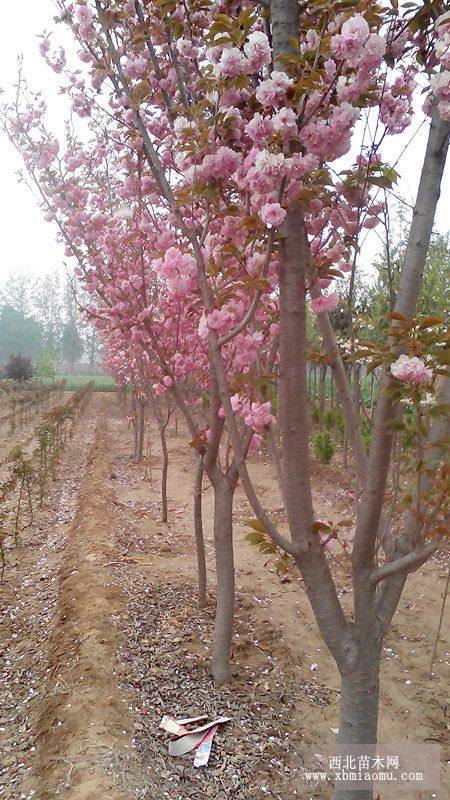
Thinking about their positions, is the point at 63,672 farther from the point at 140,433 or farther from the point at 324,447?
the point at 140,433

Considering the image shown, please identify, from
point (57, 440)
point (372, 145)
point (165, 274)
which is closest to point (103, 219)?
point (165, 274)

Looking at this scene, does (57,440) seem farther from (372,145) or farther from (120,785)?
(372,145)

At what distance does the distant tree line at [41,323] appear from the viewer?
186ft

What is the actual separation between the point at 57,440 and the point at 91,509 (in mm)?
4372

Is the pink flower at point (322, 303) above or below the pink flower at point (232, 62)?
below

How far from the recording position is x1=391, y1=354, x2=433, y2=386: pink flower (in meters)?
1.45

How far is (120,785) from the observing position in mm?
2127

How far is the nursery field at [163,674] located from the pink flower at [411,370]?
1897 mm

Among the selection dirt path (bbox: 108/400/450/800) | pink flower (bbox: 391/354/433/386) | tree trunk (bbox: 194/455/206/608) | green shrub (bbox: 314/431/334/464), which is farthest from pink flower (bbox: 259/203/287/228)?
green shrub (bbox: 314/431/334/464)

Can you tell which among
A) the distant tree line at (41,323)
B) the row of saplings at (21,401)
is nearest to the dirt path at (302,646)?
the row of saplings at (21,401)

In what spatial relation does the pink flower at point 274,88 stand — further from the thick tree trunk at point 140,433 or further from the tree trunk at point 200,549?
the thick tree trunk at point 140,433

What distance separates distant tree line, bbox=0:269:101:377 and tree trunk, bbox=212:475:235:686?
1990 inches

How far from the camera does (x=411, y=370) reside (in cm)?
146

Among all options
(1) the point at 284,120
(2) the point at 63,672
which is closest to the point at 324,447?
(2) the point at 63,672
